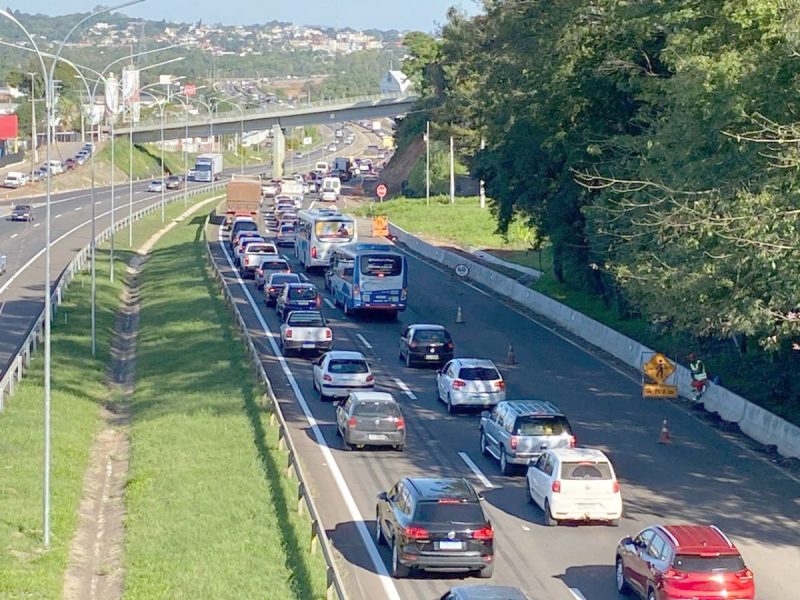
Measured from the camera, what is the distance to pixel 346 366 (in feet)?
120

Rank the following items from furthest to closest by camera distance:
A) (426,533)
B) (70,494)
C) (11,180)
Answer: (11,180)
(70,494)
(426,533)

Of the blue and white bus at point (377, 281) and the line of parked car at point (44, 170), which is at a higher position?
the line of parked car at point (44, 170)

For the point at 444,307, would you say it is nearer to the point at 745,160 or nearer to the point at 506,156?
the point at 506,156

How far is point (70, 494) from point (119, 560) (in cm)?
476

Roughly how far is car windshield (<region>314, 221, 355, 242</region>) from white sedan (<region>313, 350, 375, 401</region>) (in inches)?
→ 1165

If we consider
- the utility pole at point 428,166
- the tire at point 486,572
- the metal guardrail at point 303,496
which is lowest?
the tire at point 486,572

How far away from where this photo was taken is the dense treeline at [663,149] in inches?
1049

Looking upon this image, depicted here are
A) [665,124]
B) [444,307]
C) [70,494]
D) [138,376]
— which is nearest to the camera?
[70,494]

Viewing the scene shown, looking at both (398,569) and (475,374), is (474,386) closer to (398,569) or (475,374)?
(475,374)

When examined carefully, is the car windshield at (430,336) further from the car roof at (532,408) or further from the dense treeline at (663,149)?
the car roof at (532,408)

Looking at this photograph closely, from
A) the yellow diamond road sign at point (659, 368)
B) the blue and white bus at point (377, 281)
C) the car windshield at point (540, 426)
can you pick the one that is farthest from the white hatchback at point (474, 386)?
the blue and white bus at point (377, 281)

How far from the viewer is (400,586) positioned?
809 inches

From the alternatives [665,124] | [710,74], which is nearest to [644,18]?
[665,124]

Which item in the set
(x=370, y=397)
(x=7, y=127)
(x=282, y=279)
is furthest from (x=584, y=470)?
(x=7, y=127)
